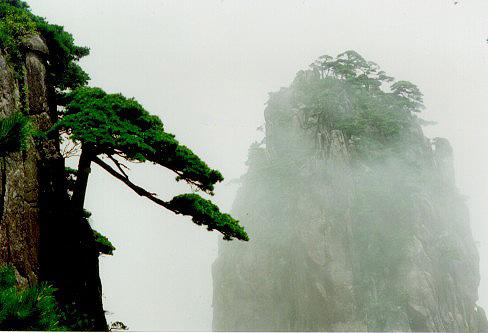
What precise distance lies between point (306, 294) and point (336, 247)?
3.91 meters

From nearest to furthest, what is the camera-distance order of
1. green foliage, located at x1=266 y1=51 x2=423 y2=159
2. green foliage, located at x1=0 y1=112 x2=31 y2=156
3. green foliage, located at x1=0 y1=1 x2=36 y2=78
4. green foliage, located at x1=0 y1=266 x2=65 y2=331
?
green foliage, located at x1=0 y1=266 x2=65 y2=331 → green foliage, located at x1=0 y1=112 x2=31 y2=156 → green foliage, located at x1=0 y1=1 x2=36 y2=78 → green foliage, located at x1=266 y1=51 x2=423 y2=159

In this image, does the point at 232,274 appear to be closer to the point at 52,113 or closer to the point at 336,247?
the point at 336,247

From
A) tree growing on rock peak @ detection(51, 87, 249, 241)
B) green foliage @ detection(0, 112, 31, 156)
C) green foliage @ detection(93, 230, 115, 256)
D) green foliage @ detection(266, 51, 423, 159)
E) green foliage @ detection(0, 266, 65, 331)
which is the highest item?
green foliage @ detection(266, 51, 423, 159)

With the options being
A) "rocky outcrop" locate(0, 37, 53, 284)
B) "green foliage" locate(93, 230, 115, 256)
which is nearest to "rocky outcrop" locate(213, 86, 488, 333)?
"green foliage" locate(93, 230, 115, 256)

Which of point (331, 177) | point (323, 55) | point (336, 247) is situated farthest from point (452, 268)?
point (323, 55)

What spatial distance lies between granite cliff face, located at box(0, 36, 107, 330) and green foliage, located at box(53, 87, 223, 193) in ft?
3.45

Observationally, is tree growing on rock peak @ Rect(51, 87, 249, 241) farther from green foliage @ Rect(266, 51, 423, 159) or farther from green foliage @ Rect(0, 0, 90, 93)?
green foliage @ Rect(266, 51, 423, 159)

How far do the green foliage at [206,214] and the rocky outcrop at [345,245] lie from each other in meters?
19.7

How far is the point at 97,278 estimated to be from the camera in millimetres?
7785

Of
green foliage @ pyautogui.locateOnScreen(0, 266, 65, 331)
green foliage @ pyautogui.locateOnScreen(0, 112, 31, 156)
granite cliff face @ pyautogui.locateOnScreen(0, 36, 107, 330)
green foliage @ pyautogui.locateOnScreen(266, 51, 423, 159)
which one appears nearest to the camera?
green foliage @ pyautogui.locateOnScreen(0, 266, 65, 331)

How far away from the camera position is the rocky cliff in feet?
79.5

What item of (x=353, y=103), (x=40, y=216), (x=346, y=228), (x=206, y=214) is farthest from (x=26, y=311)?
(x=353, y=103)

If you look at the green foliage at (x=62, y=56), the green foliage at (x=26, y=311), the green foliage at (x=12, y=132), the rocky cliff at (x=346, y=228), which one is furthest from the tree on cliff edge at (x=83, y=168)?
the rocky cliff at (x=346, y=228)

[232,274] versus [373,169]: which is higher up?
[373,169]
